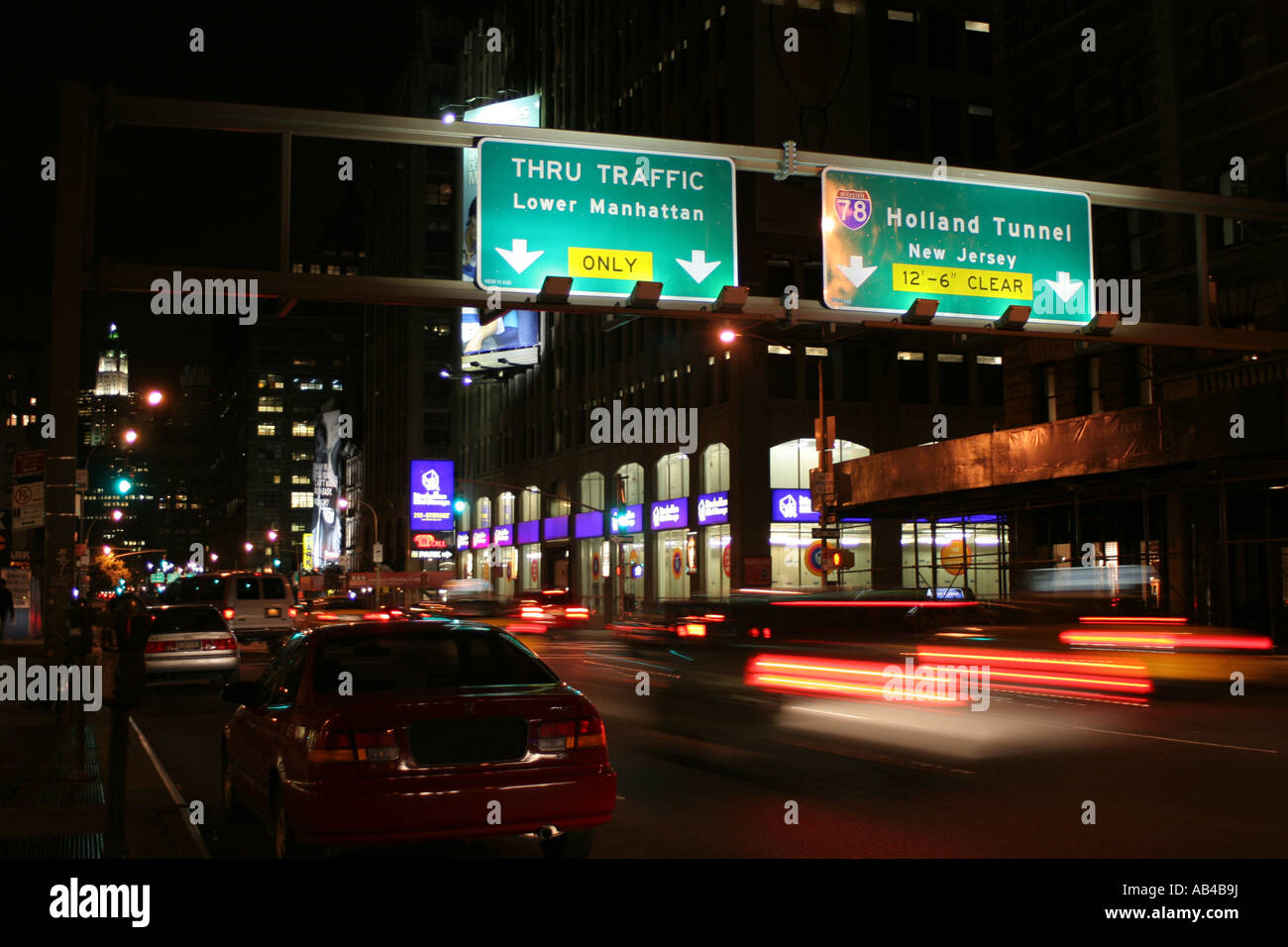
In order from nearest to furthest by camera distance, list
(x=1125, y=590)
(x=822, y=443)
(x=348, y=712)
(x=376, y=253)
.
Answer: (x=348, y=712), (x=1125, y=590), (x=822, y=443), (x=376, y=253)

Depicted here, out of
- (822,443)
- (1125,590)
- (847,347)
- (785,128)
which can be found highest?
(785,128)

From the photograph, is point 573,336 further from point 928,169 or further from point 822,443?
point 928,169

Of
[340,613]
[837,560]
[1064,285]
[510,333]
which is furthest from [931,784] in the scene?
[510,333]

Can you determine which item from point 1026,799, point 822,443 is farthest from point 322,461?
point 1026,799

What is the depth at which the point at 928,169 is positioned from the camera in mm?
16578

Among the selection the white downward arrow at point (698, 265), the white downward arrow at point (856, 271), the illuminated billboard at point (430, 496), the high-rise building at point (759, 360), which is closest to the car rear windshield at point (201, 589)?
the high-rise building at point (759, 360)

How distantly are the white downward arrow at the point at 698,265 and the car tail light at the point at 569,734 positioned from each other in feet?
28.8

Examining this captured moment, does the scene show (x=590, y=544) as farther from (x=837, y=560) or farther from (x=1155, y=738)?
(x=1155, y=738)

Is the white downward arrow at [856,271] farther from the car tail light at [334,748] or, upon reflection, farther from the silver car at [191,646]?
the silver car at [191,646]

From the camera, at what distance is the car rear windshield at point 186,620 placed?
22.0 meters

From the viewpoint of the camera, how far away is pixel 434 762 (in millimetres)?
7152

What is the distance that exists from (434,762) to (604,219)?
9.28m

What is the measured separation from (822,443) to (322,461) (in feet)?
420

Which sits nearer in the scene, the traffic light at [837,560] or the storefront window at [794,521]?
the traffic light at [837,560]
